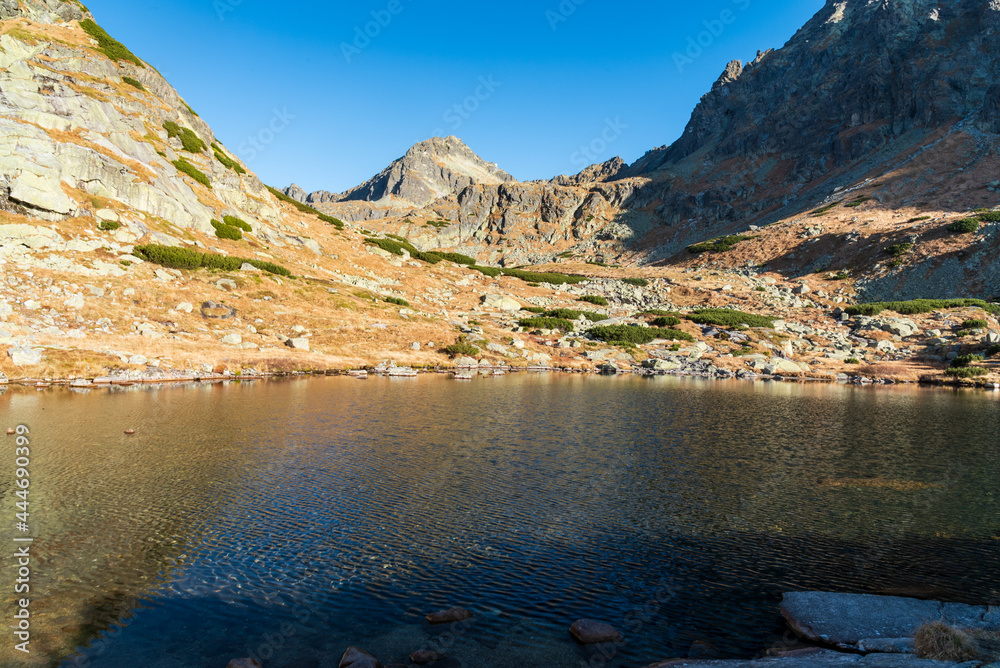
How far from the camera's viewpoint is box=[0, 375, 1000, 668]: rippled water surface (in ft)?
27.8

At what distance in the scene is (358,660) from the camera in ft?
24.6

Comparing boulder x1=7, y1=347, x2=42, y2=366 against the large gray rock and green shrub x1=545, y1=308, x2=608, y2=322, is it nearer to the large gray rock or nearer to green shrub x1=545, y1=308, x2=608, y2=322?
the large gray rock

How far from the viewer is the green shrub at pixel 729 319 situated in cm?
6894

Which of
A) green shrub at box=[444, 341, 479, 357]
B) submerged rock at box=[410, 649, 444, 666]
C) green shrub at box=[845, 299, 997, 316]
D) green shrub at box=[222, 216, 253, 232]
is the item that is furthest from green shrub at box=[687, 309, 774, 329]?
submerged rock at box=[410, 649, 444, 666]

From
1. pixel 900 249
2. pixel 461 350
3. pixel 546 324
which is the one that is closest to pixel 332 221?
pixel 546 324

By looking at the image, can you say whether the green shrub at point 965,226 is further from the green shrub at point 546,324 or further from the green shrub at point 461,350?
the green shrub at point 461,350

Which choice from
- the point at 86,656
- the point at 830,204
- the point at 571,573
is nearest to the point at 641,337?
the point at 571,573

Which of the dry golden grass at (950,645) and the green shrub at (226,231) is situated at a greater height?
the green shrub at (226,231)

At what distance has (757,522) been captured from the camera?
13445 millimetres

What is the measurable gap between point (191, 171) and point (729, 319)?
73974 mm

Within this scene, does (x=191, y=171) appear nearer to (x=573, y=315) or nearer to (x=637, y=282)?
(x=573, y=315)

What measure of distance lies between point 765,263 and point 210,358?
3667 inches

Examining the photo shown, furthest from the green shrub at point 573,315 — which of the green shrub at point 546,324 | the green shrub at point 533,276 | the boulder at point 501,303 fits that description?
the green shrub at point 533,276

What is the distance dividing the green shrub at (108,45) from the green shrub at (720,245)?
10369 cm
